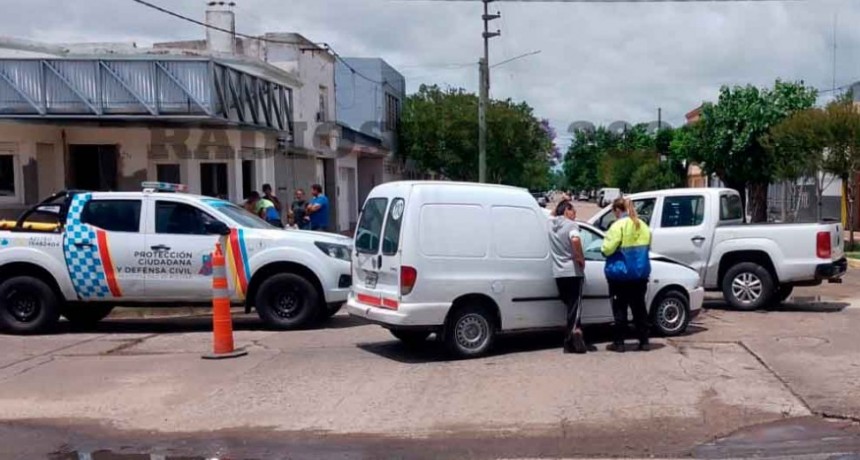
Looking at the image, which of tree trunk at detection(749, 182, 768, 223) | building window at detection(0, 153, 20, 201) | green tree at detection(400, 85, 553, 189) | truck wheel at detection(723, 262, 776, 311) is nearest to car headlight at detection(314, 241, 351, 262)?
truck wheel at detection(723, 262, 776, 311)

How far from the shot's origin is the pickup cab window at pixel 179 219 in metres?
12.4

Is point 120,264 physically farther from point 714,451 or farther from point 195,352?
point 714,451

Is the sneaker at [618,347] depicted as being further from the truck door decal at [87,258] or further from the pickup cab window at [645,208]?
the truck door decal at [87,258]

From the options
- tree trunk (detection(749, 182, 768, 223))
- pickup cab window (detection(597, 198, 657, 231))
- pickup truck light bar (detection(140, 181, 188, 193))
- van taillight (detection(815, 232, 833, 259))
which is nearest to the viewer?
pickup truck light bar (detection(140, 181, 188, 193))

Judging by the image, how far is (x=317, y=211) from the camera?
60.6 ft

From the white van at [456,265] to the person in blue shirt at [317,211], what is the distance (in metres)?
8.04

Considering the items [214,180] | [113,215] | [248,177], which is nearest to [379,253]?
[113,215]

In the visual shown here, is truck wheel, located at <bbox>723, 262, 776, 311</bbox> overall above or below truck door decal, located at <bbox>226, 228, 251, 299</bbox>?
below

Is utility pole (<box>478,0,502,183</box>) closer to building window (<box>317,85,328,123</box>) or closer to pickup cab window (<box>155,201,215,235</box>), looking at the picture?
building window (<box>317,85,328,123</box>)

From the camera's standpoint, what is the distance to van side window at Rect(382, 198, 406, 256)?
9664 mm

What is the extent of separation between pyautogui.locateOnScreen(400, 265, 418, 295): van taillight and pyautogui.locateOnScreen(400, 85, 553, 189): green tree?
119ft

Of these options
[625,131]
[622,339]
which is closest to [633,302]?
[622,339]

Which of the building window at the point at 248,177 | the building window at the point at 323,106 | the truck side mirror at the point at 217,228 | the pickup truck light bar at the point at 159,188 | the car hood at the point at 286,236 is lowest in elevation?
Answer: the car hood at the point at 286,236

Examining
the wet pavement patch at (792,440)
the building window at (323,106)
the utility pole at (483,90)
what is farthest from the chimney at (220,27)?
the wet pavement patch at (792,440)
